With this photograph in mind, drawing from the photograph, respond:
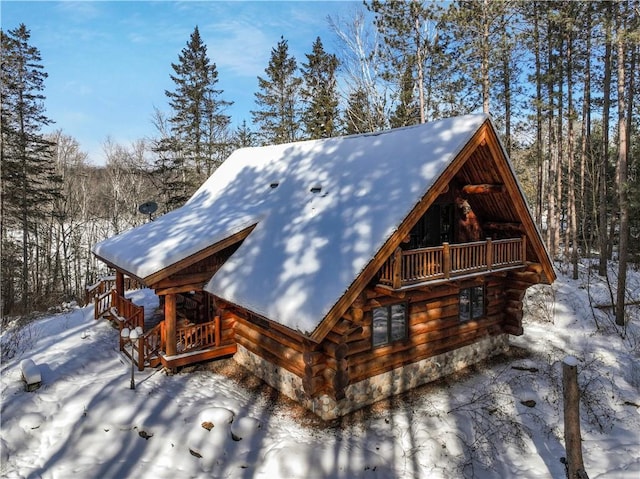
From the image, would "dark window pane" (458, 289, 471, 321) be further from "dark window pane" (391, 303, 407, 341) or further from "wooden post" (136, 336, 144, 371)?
"wooden post" (136, 336, 144, 371)

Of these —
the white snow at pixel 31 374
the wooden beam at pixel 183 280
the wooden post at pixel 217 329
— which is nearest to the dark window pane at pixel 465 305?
the wooden post at pixel 217 329

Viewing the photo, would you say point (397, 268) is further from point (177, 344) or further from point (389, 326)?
point (177, 344)

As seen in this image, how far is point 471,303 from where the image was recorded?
14258 millimetres

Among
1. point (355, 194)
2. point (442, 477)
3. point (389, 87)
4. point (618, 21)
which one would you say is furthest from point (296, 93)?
point (442, 477)

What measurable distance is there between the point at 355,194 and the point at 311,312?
4136mm

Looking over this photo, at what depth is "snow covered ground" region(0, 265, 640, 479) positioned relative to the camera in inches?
333

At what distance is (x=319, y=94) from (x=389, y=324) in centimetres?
2795

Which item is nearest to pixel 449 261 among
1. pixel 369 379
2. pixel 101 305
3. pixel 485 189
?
pixel 485 189

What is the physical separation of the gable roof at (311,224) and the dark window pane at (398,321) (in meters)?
3.24

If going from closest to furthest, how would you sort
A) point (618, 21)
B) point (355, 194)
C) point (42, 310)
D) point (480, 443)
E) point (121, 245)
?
point (480, 443) < point (355, 194) < point (121, 245) < point (618, 21) < point (42, 310)

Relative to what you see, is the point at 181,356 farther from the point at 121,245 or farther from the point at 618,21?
the point at 618,21

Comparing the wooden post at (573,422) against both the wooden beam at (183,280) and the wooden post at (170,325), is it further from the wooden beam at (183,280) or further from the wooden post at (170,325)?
the wooden post at (170,325)

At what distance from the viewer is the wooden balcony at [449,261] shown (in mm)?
10039

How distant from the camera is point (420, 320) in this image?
12.6 m
